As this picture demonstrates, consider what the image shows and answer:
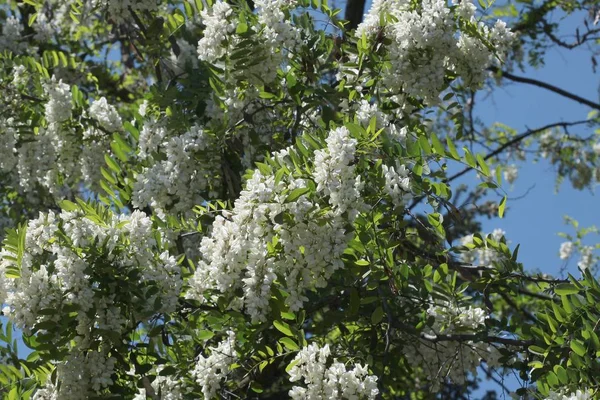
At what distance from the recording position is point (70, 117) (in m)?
5.31

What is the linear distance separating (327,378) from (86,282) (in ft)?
3.42

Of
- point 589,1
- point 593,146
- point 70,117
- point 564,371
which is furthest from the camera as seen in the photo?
point 593,146

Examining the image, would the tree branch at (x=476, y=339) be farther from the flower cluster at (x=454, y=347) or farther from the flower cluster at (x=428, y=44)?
the flower cluster at (x=428, y=44)

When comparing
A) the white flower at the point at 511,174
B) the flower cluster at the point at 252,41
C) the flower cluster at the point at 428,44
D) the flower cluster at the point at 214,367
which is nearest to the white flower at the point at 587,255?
the white flower at the point at 511,174

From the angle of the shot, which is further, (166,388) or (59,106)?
(59,106)

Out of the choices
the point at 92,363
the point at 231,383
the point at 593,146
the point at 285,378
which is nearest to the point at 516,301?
the point at 593,146

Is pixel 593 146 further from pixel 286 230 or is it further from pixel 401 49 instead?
pixel 286 230

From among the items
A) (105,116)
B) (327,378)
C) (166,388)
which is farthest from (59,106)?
(327,378)

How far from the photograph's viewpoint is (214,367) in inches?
159

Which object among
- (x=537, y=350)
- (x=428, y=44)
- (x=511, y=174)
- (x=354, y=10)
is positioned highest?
(x=511, y=174)

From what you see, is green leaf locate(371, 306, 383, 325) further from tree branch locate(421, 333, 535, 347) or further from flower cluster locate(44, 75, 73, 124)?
flower cluster locate(44, 75, 73, 124)

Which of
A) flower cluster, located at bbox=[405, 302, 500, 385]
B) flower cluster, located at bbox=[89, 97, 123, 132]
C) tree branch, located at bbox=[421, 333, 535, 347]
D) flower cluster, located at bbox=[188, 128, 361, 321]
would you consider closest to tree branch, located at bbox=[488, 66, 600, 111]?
flower cluster, located at bbox=[89, 97, 123, 132]

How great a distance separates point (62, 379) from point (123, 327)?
0.31 meters

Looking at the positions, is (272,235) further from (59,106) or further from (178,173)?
(59,106)
